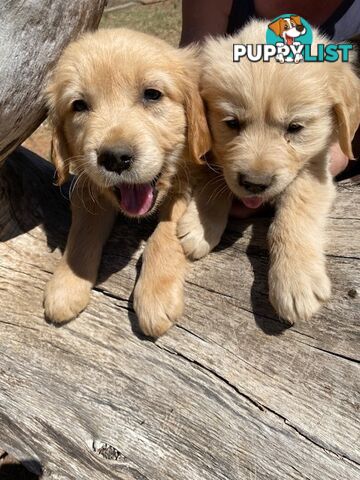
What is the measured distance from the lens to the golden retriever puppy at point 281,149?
2635 millimetres

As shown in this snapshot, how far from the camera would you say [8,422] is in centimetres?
299

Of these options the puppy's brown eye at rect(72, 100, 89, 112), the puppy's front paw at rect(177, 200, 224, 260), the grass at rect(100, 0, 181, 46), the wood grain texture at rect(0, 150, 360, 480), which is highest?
the puppy's brown eye at rect(72, 100, 89, 112)

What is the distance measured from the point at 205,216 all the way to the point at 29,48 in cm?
123

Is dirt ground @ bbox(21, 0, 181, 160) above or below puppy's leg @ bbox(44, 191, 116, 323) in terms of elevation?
below

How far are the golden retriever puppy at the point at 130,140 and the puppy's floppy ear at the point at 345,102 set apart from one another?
0.71 m

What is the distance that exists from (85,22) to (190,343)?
1.77 meters

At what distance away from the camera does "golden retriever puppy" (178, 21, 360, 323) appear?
8.64 ft

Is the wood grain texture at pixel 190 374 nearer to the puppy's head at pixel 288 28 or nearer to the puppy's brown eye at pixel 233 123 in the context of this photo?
the puppy's brown eye at pixel 233 123

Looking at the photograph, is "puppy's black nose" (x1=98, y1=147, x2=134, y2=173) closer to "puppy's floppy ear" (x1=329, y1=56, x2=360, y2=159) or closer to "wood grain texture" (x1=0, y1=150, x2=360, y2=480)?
"wood grain texture" (x1=0, y1=150, x2=360, y2=480)

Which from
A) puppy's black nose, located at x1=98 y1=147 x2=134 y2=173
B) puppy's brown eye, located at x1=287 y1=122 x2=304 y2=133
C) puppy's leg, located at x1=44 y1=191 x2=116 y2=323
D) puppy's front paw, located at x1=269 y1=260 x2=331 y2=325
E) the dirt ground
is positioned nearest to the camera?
puppy's front paw, located at x1=269 y1=260 x2=331 y2=325

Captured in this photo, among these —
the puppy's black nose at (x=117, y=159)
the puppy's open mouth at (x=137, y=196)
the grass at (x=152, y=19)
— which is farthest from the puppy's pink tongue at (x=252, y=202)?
the grass at (x=152, y=19)

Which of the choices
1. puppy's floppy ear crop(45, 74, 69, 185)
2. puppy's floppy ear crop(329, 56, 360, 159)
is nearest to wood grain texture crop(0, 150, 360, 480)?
puppy's floppy ear crop(329, 56, 360, 159)

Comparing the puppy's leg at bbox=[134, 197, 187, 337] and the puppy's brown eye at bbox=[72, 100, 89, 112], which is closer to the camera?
the puppy's leg at bbox=[134, 197, 187, 337]

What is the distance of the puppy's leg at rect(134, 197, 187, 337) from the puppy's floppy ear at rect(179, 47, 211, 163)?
42 centimetres
